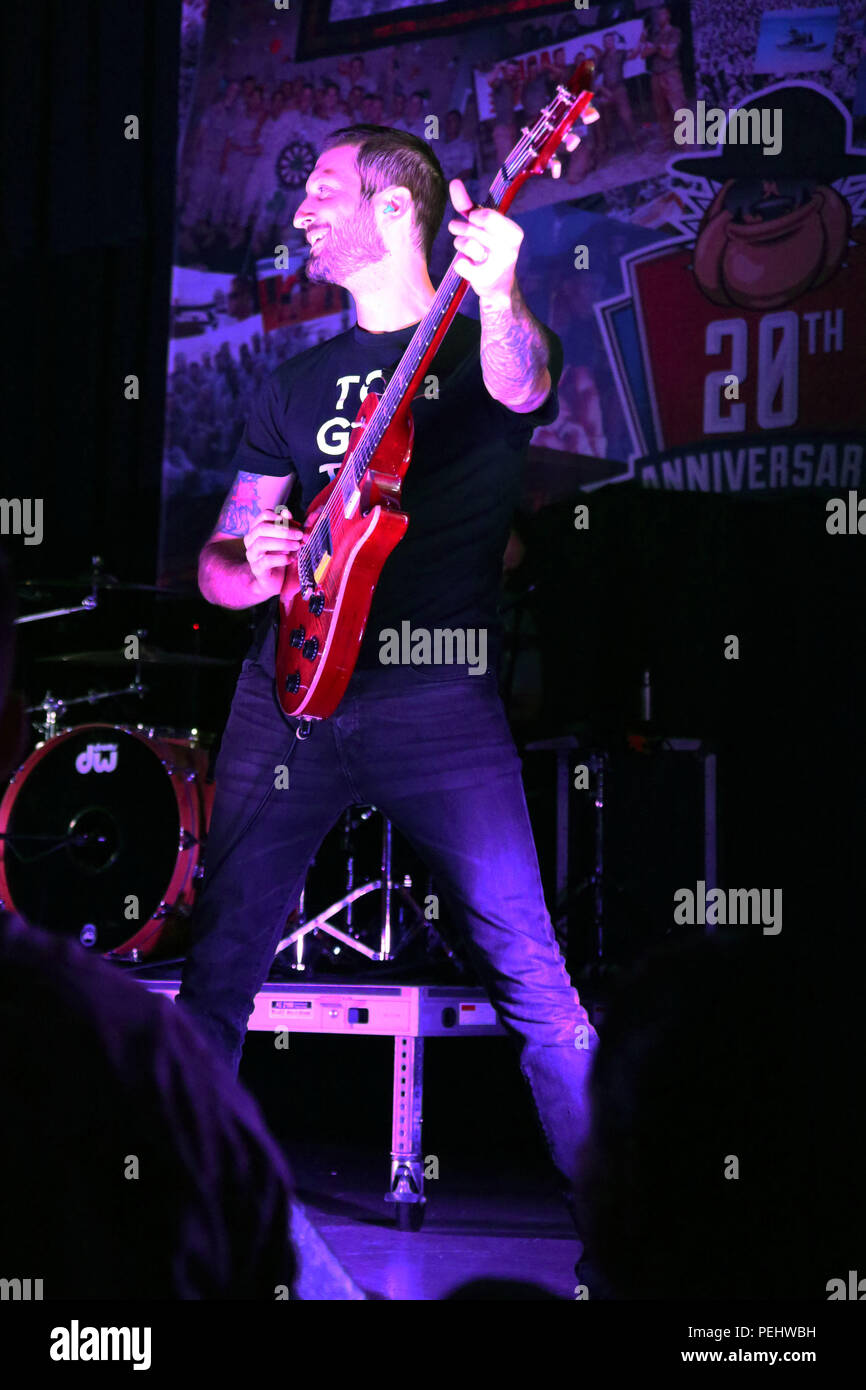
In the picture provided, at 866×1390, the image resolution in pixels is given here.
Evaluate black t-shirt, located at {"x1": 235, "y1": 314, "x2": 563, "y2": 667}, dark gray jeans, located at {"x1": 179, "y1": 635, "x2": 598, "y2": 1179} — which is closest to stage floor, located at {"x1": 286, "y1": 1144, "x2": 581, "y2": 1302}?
dark gray jeans, located at {"x1": 179, "y1": 635, "x2": 598, "y2": 1179}

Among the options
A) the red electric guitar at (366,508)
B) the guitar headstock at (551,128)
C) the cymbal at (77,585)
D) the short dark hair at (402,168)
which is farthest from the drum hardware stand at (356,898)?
the guitar headstock at (551,128)

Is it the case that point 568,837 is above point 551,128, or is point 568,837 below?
below

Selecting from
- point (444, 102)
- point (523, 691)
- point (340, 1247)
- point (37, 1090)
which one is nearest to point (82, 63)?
point (444, 102)

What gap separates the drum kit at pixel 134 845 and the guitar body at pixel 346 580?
224 centimetres

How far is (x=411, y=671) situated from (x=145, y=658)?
271cm

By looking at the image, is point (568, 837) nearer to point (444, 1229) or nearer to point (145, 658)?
point (145, 658)

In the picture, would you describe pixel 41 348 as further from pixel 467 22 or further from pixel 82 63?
pixel 467 22

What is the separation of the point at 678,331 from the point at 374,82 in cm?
171

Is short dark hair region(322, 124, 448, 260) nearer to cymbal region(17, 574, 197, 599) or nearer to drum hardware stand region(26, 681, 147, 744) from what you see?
cymbal region(17, 574, 197, 599)

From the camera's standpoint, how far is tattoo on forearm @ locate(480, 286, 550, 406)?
8.86ft

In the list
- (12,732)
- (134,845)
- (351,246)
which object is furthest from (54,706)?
(12,732)

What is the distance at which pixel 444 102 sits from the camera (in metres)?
5.73

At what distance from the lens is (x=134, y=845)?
5.53 meters

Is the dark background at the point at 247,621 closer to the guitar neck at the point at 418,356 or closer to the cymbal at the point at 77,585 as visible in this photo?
the cymbal at the point at 77,585
